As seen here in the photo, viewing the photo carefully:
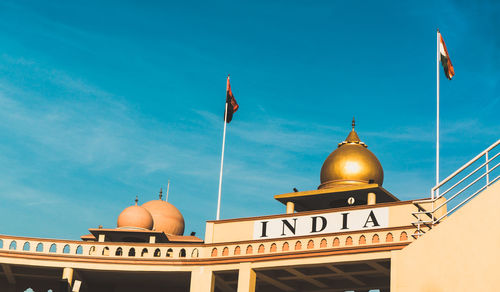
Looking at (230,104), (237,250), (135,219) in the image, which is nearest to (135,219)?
(135,219)

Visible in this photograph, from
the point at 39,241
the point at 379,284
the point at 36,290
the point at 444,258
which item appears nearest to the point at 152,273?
the point at 39,241

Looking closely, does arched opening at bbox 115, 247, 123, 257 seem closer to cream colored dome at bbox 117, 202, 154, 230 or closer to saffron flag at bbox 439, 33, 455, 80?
cream colored dome at bbox 117, 202, 154, 230

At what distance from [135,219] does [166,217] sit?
16.2ft

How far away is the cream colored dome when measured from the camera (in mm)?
41844

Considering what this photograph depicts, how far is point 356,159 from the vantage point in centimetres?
3619

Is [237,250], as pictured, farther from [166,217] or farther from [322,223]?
[166,217]

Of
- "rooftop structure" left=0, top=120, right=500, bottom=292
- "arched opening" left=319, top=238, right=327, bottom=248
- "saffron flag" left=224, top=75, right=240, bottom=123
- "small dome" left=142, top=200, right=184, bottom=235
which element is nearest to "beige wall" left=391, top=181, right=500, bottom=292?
"rooftop structure" left=0, top=120, right=500, bottom=292

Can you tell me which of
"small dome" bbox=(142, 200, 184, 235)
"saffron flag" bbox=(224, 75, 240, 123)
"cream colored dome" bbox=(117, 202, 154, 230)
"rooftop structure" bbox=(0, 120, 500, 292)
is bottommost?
"rooftop structure" bbox=(0, 120, 500, 292)

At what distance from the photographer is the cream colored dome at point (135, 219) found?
137 ft

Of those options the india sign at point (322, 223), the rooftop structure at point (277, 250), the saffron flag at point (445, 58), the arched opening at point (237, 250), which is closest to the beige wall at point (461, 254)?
the rooftop structure at point (277, 250)

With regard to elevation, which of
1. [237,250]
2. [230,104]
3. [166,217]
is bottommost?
[237,250]

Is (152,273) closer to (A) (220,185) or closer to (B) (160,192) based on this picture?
(A) (220,185)

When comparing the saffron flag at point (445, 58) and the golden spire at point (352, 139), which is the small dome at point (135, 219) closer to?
the golden spire at point (352, 139)

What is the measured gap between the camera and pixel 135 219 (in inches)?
1650
